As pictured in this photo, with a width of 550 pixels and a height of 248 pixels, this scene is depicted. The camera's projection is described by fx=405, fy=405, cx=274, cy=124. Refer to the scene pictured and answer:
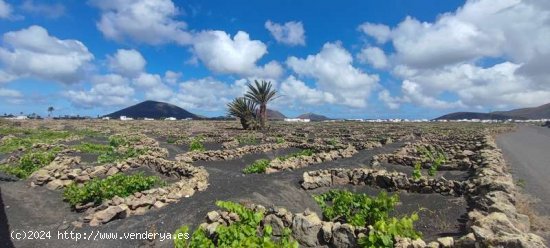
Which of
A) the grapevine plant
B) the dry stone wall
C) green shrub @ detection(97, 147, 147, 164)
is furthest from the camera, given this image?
green shrub @ detection(97, 147, 147, 164)

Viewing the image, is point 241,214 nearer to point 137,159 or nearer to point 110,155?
point 137,159

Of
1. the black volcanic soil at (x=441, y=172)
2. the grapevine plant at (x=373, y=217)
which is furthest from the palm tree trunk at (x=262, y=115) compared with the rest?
the grapevine plant at (x=373, y=217)

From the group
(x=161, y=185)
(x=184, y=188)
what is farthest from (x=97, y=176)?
(x=184, y=188)

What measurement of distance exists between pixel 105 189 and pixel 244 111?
35.6 m

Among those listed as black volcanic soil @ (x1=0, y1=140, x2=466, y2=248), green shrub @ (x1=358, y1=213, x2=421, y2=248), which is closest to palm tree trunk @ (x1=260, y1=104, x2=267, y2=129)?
black volcanic soil @ (x1=0, y1=140, x2=466, y2=248)

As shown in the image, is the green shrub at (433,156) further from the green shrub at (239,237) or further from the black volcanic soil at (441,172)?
the green shrub at (239,237)

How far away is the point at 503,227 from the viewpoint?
26.4ft

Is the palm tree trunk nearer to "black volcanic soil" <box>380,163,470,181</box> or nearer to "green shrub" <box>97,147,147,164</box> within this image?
"green shrub" <box>97,147,147,164</box>

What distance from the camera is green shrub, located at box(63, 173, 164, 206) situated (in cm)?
1202

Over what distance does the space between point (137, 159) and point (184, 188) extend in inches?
263

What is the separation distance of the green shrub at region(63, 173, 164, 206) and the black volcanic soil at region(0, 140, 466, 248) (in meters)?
0.40

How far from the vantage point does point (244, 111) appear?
4759 cm

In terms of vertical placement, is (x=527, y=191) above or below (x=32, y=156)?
below

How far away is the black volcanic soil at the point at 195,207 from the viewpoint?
31.4 feet
